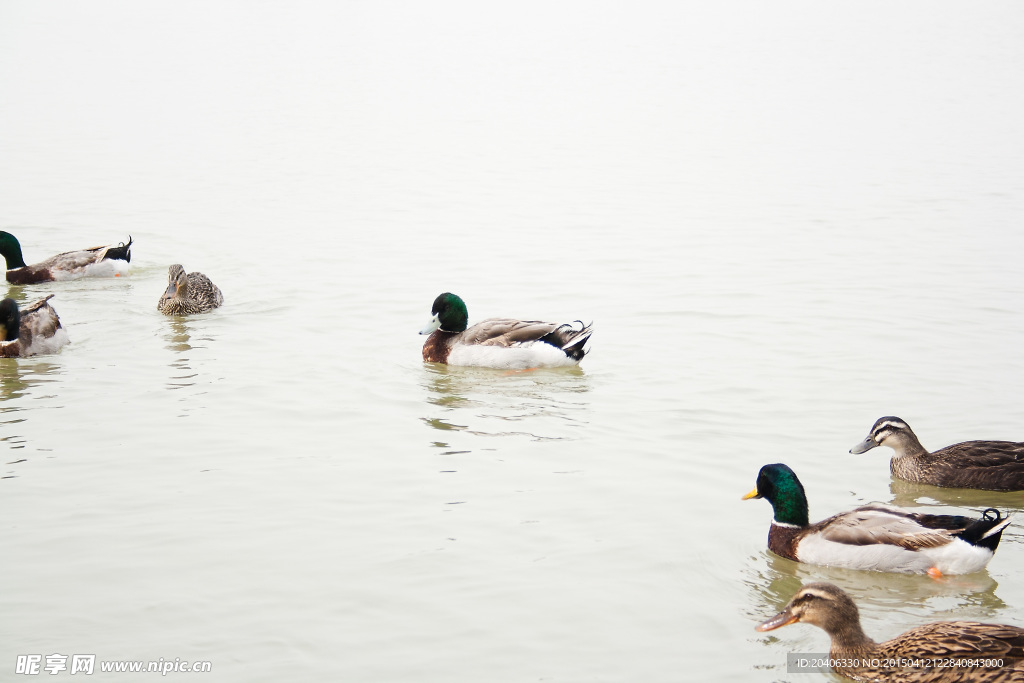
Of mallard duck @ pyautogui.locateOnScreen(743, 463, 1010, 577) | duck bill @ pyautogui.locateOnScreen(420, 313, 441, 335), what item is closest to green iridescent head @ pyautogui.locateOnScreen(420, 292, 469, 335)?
duck bill @ pyautogui.locateOnScreen(420, 313, 441, 335)

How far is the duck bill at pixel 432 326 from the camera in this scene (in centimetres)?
1346

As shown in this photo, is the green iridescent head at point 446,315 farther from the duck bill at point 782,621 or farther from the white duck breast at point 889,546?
the duck bill at point 782,621

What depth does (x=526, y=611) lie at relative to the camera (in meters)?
7.26

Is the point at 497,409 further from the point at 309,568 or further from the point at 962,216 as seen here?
the point at 962,216

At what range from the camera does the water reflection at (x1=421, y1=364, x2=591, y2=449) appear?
10.9m

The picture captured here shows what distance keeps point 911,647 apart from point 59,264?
14406 mm

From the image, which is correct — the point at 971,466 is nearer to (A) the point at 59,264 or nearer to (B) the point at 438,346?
(B) the point at 438,346

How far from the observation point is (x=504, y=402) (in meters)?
12.0

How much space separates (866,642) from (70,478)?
615 cm

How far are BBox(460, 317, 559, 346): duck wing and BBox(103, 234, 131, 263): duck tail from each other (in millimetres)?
6674

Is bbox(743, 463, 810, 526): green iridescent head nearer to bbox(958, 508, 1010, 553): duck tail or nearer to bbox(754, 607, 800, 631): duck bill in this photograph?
bbox(958, 508, 1010, 553): duck tail

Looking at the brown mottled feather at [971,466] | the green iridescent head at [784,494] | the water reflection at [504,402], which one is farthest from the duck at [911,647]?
the water reflection at [504,402]

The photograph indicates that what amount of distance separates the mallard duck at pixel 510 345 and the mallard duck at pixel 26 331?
166 inches

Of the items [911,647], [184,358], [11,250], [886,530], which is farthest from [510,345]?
[11,250]
